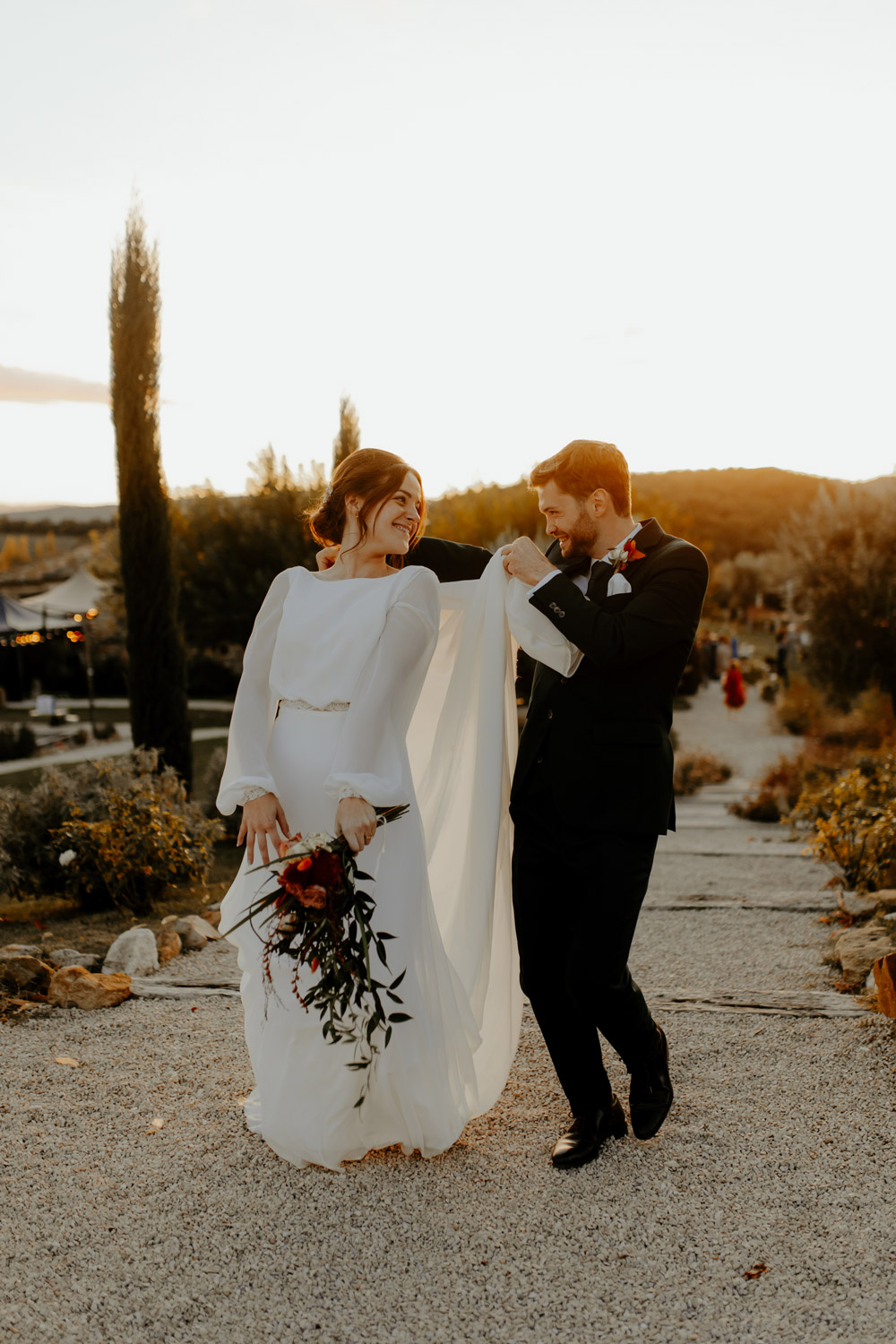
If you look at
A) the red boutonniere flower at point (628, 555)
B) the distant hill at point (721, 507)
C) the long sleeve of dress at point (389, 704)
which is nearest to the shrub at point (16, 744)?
the long sleeve of dress at point (389, 704)

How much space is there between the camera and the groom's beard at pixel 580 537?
9.70 feet

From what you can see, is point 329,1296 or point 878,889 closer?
point 329,1296

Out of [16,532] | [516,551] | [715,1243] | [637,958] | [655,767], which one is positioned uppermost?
[16,532]

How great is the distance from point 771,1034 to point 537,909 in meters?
1.79

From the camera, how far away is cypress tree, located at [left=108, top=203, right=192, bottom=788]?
1134 cm

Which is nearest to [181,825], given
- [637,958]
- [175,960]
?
[175,960]

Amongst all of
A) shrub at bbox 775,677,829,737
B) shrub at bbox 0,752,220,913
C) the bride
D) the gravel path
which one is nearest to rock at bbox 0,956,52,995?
the gravel path

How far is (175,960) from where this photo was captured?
543cm

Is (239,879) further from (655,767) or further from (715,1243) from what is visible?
(715,1243)

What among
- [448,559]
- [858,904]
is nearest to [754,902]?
[858,904]

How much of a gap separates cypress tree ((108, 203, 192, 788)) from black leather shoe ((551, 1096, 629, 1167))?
8.93 m

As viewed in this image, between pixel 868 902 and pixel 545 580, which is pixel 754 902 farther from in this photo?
pixel 545 580

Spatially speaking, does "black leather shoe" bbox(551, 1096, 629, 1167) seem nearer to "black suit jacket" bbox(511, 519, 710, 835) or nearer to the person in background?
"black suit jacket" bbox(511, 519, 710, 835)

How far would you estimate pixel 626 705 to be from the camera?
287 cm
